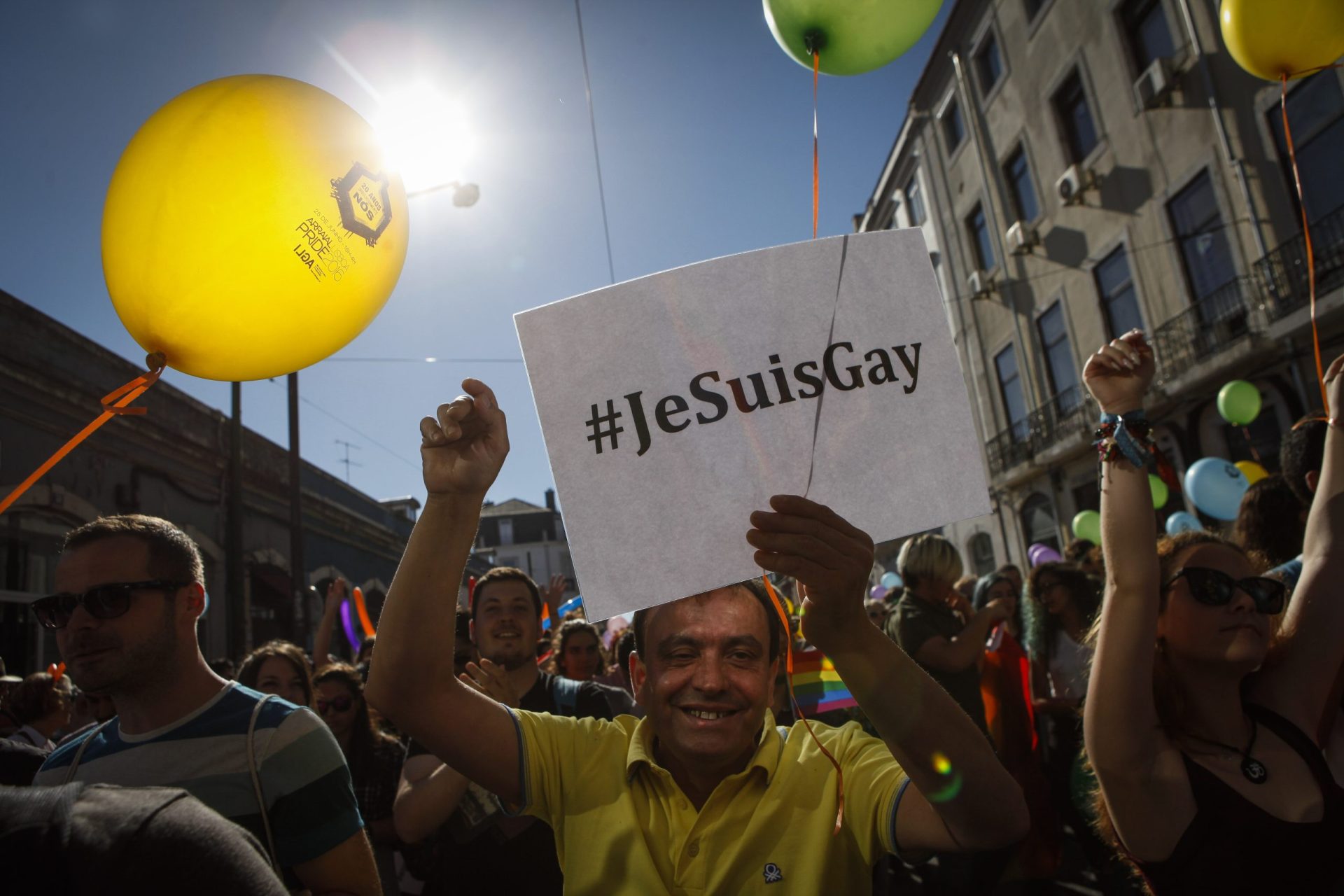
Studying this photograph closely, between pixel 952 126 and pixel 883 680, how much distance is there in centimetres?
2321

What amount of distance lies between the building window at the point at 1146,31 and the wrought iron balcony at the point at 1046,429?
6029mm

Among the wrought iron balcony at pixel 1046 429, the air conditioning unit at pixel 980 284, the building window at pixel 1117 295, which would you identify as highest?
the air conditioning unit at pixel 980 284

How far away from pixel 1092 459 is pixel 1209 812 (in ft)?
55.5

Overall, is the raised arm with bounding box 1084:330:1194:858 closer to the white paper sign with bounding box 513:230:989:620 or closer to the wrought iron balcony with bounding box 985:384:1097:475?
the white paper sign with bounding box 513:230:989:620

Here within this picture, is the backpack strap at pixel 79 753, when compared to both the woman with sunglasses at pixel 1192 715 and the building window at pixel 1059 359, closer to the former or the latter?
the woman with sunglasses at pixel 1192 715

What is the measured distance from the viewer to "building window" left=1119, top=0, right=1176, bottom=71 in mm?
13805

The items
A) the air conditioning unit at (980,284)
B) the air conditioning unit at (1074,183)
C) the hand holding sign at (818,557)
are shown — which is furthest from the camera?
the air conditioning unit at (980,284)

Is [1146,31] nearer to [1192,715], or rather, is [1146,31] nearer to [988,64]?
[988,64]

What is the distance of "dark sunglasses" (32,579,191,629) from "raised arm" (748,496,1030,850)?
1.77 m

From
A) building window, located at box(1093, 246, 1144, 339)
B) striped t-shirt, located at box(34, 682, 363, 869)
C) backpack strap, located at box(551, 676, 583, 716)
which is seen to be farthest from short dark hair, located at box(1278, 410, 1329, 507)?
building window, located at box(1093, 246, 1144, 339)

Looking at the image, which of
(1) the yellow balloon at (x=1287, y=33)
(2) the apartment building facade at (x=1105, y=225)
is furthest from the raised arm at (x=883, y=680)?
(2) the apartment building facade at (x=1105, y=225)

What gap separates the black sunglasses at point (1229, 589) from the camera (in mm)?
1819

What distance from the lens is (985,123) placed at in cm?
1941

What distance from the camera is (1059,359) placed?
17938 mm
